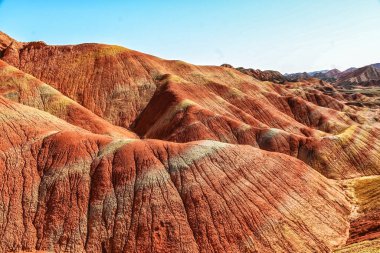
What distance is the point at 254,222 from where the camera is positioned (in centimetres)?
4562

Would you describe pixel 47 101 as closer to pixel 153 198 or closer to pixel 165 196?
pixel 153 198

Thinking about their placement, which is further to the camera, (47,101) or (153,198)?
(47,101)

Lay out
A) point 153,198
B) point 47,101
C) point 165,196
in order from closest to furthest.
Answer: point 153,198, point 165,196, point 47,101

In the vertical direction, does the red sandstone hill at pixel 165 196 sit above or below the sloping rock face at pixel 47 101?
below

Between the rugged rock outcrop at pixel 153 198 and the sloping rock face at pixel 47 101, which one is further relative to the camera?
the sloping rock face at pixel 47 101

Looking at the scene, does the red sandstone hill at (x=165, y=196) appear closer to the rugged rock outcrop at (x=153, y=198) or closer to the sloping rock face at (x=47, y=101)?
the rugged rock outcrop at (x=153, y=198)

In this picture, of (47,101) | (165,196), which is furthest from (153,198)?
(47,101)

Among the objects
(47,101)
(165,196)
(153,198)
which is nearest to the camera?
(153,198)

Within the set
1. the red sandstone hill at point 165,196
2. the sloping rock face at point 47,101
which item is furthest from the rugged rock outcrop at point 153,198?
the sloping rock face at point 47,101

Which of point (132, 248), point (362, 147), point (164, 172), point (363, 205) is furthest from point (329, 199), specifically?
point (362, 147)

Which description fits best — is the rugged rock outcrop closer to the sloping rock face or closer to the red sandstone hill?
the red sandstone hill

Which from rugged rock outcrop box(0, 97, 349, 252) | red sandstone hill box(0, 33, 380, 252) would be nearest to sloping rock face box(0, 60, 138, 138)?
red sandstone hill box(0, 33, 380, 252)

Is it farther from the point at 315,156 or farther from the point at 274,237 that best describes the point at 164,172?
the point at 315,156

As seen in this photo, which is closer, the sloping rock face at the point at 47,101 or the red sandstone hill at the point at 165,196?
the red sandstone hill at the point at 165,196
